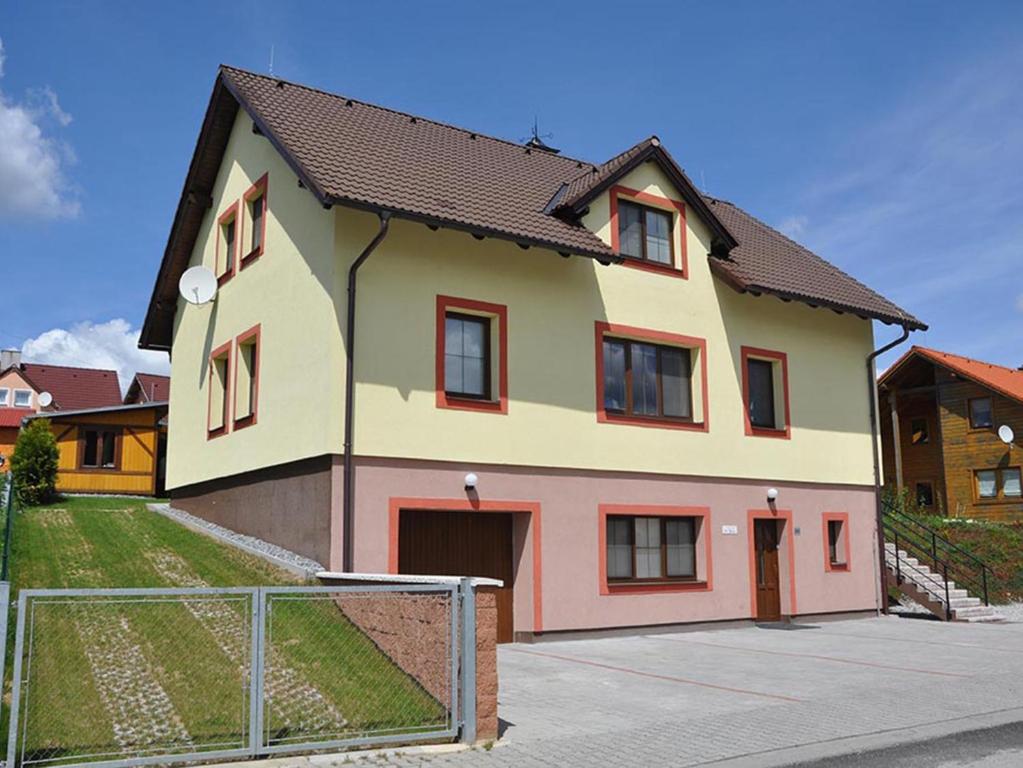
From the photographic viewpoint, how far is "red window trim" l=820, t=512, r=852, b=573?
18859mm

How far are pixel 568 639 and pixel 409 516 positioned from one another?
314 centimetres

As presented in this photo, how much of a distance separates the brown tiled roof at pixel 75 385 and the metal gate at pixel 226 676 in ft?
137

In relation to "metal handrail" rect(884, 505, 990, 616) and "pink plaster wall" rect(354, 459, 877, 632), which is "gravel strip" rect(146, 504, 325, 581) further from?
"metal handrail" rect(884, 505, 990, 616)

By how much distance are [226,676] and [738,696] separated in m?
5.21

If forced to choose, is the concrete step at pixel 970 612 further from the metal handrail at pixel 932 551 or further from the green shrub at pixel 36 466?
the green shrub at pixel 36 466

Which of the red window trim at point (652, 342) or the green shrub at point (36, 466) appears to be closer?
the red window trim at point (652, 342)

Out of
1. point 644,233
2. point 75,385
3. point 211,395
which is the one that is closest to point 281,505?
point 211,395

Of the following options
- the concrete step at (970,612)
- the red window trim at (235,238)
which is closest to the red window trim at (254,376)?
the red window trim at (235,238)

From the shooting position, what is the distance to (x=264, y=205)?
639 inches

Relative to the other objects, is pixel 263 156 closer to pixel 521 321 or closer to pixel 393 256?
pixel 393 256

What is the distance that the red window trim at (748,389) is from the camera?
17938 mm

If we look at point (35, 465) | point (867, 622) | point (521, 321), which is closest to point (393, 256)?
point (521, 321)

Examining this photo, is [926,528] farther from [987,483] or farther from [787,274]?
[987,483]

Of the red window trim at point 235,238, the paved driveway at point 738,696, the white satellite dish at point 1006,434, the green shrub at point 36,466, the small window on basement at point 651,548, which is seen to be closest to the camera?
the paved driveway at point 738,696
